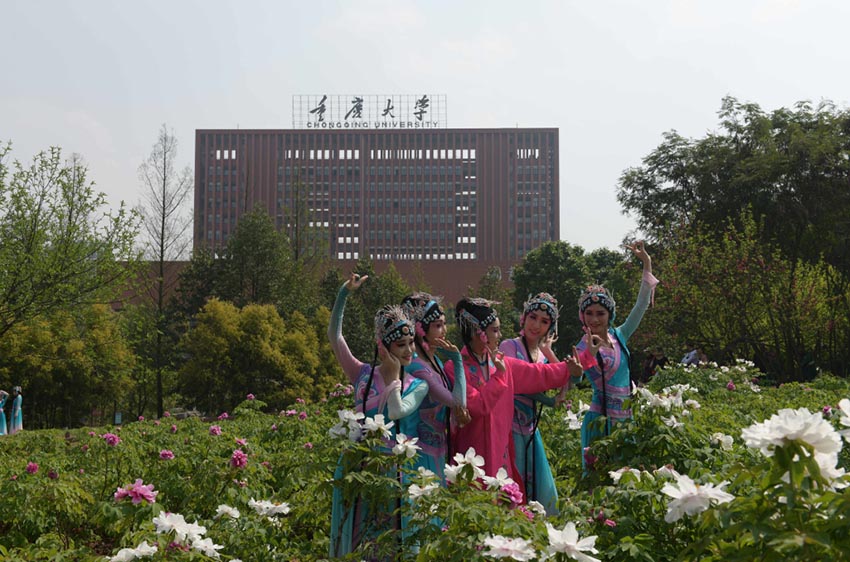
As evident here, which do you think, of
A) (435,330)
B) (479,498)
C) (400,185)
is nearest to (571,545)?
(479,498)

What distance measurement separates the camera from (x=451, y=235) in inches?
3903

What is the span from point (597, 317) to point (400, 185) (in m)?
94.2

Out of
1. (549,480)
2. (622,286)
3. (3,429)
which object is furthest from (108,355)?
(549,480)

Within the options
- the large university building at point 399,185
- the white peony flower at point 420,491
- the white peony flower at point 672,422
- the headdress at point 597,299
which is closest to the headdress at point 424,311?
the headdress at point 597,299

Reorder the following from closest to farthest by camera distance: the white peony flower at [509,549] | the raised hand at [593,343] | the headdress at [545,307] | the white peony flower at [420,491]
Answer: the white peony flower at [509,549] < the white peony flower at [420,491] < the raised hand at [593,343] < the headdress at [545,307]

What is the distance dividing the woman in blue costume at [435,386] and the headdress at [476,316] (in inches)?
5.2

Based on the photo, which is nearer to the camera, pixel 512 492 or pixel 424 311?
pixel 512 492

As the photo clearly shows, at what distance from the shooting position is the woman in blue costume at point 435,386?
4668mm

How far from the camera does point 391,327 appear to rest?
4656mm

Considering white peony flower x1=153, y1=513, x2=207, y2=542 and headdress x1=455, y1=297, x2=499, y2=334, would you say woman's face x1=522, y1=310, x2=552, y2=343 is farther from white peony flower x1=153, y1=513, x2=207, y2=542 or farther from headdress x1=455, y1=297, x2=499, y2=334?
white peony flower x1=153, y1=513, x2=207, y2=542

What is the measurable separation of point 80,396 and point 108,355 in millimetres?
6798

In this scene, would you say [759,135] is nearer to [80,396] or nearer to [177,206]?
[177,206]

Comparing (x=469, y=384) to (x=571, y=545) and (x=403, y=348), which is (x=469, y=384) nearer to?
(x=403, y=348)

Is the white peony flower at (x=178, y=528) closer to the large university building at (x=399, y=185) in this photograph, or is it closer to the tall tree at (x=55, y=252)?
the tall tree at (x=55, y=252)
